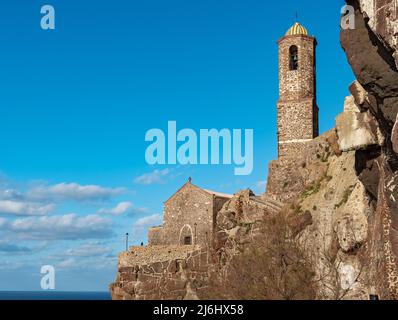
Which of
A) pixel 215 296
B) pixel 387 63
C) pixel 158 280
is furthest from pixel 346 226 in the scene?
pixel 158 280

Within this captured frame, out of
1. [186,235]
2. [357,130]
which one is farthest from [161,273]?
[357,130]

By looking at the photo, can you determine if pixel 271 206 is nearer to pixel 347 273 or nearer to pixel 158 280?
pixel 158 280

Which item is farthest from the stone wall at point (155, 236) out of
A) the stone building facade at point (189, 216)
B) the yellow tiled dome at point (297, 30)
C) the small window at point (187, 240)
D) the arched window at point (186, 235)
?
the yellow tiled dome at point (297, 30)

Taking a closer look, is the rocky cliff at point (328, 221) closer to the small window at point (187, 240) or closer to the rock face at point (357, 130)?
the rock face at point (357, 130)

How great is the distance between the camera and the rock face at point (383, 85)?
2322 centimetres

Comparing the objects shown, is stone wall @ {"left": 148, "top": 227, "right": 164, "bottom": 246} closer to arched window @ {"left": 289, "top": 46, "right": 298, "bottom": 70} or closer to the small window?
the small window

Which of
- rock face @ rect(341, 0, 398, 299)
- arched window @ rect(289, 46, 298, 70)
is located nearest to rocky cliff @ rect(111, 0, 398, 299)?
rock face @ rect(341, 0, 398, 299)

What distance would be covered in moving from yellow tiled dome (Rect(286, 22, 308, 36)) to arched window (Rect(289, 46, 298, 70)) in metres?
1.24

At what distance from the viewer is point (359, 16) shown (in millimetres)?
27141

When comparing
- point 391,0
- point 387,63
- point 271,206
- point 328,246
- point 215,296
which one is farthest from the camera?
point 271,206

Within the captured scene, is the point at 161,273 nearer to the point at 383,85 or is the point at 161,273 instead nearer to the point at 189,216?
the point at 189,216

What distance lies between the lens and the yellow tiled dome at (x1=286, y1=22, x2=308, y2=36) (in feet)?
192

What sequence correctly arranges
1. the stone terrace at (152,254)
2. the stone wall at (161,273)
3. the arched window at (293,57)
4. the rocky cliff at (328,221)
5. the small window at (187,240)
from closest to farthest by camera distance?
the rocky cliff at (328,221), the stone wall at (161,273), the stone terrace at (152,254), the small window at (187,240), the arched window at (293,57)

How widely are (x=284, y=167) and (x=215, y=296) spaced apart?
17.8 metres
